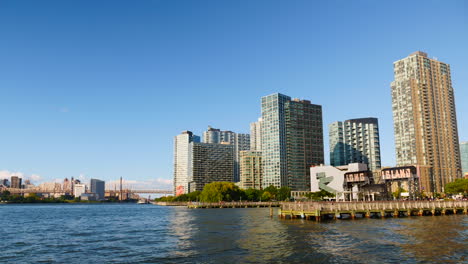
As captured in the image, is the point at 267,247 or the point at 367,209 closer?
the point at 267,247

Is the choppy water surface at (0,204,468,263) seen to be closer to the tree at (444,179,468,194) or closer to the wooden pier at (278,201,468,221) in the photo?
the wooden pier at (278,201,468,221)

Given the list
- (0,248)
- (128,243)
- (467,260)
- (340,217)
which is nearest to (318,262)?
(467,260)

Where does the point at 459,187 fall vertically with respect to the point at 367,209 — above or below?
above

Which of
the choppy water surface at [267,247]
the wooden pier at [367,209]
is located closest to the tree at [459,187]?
the wooden pier at [367,209]

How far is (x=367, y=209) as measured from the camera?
99375mm

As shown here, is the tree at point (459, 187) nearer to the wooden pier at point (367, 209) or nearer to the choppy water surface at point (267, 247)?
the wooden pier at point (367, 209)

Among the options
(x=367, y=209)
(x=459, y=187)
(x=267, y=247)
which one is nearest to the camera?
(x=267, y=247)

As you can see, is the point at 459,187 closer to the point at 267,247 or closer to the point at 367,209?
the point at 367,209

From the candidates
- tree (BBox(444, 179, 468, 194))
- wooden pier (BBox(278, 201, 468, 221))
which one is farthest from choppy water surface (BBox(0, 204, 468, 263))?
tree (BBox(444, 179, 468, 194))

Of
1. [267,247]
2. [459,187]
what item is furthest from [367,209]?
[459,187]

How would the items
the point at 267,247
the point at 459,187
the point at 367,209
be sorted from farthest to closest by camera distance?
the point at 459,187 → the point at 367,209 → the point at 267,247

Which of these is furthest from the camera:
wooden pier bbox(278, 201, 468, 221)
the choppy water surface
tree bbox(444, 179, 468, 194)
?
tree bbox(444, 179, 468, 194)

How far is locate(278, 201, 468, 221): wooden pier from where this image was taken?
94594 millimetres

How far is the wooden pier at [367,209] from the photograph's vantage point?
94594 mm
